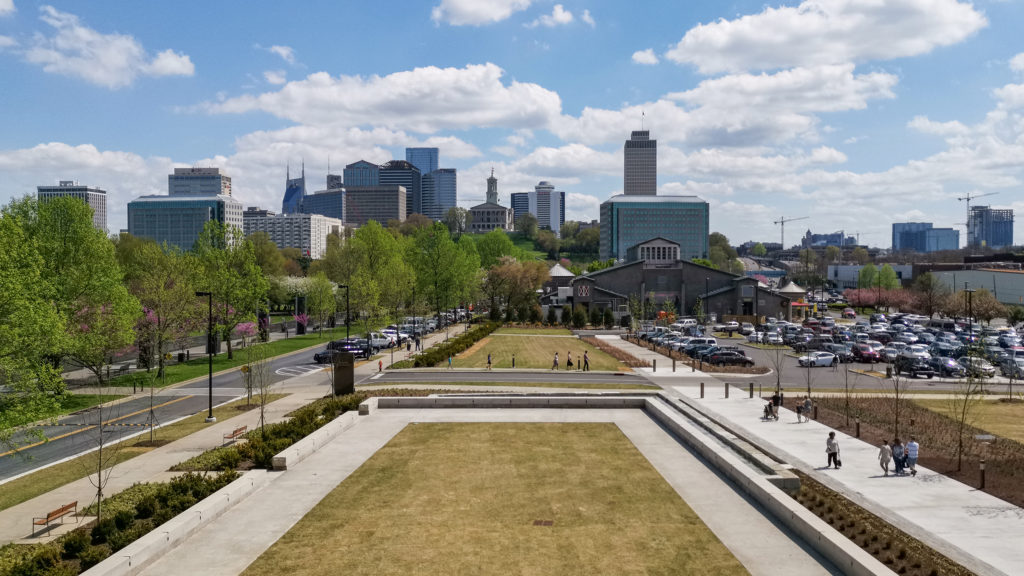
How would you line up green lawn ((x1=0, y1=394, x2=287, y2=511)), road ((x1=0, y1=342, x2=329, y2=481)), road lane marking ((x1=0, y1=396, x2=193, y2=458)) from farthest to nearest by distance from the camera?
road lane marking ((x1=0, y1=396, x2=193, y2=458)) < road ((x1=0, y1=342, x2=329, y2=481)) < green lawn ((x1=0, y1=394, x2=287, y2=511))

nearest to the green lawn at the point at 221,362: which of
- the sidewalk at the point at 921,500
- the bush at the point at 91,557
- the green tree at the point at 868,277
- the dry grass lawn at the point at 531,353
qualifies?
the dry grass lawn at the point at 531,353

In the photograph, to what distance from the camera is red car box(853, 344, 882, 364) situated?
5734cm

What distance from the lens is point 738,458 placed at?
78.0 feet

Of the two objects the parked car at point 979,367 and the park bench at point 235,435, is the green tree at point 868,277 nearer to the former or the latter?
the parked car at point 979,367

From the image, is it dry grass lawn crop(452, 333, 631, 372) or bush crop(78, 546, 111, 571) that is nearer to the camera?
bush crop(78, 546, 111, 571)

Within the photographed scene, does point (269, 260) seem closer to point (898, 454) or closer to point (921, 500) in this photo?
point (898, 454)

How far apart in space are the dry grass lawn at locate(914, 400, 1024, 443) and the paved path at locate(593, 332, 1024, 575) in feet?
25.1

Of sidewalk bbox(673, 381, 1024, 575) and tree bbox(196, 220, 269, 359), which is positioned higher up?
tree bbox(196, 220, 269, 359)

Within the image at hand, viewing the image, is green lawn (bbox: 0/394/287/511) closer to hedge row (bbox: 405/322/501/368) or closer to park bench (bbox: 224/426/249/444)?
park bench (bbox: 224/426/249/444)

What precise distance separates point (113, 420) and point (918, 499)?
36421 mm

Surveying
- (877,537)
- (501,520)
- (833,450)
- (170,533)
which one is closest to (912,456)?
(833,450)

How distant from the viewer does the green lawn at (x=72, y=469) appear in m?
22.6

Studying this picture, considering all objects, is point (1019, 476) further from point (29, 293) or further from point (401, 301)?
point (401, 301)

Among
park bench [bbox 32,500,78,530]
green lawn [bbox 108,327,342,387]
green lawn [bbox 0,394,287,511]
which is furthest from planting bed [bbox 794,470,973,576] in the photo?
green lawn [bbox 108,327,342,387]
